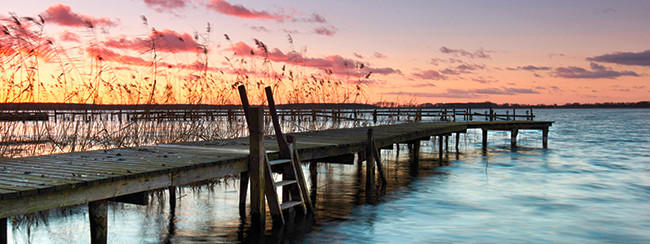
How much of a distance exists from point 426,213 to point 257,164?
16.8ft

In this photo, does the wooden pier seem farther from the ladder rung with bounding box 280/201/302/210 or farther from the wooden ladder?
the ladder rung with bounding box 280/201/302/210

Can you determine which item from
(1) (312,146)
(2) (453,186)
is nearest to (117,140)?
(1) (312,146)

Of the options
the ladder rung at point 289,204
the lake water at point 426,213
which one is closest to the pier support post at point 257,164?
the ladder rung at point 289,204

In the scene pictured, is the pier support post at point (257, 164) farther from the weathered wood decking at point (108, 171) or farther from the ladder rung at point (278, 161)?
the ladder rung at point (278, 161)

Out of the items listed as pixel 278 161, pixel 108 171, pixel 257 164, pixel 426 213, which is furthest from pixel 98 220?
pixel 426 213

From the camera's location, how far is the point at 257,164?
361 inches

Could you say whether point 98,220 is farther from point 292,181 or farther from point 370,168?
point 370,168

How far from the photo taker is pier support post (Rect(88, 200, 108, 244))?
22.4ft

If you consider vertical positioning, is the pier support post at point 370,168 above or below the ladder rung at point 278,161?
below

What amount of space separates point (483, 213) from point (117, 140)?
9.51 meters

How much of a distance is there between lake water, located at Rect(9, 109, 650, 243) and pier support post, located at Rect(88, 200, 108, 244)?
7.38 ft

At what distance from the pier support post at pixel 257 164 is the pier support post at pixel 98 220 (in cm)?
282

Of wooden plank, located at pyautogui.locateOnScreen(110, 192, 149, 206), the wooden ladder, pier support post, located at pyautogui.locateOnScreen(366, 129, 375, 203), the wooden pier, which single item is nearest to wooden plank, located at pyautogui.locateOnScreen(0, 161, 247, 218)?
the wooden pier

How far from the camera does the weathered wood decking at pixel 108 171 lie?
570 centimetres
